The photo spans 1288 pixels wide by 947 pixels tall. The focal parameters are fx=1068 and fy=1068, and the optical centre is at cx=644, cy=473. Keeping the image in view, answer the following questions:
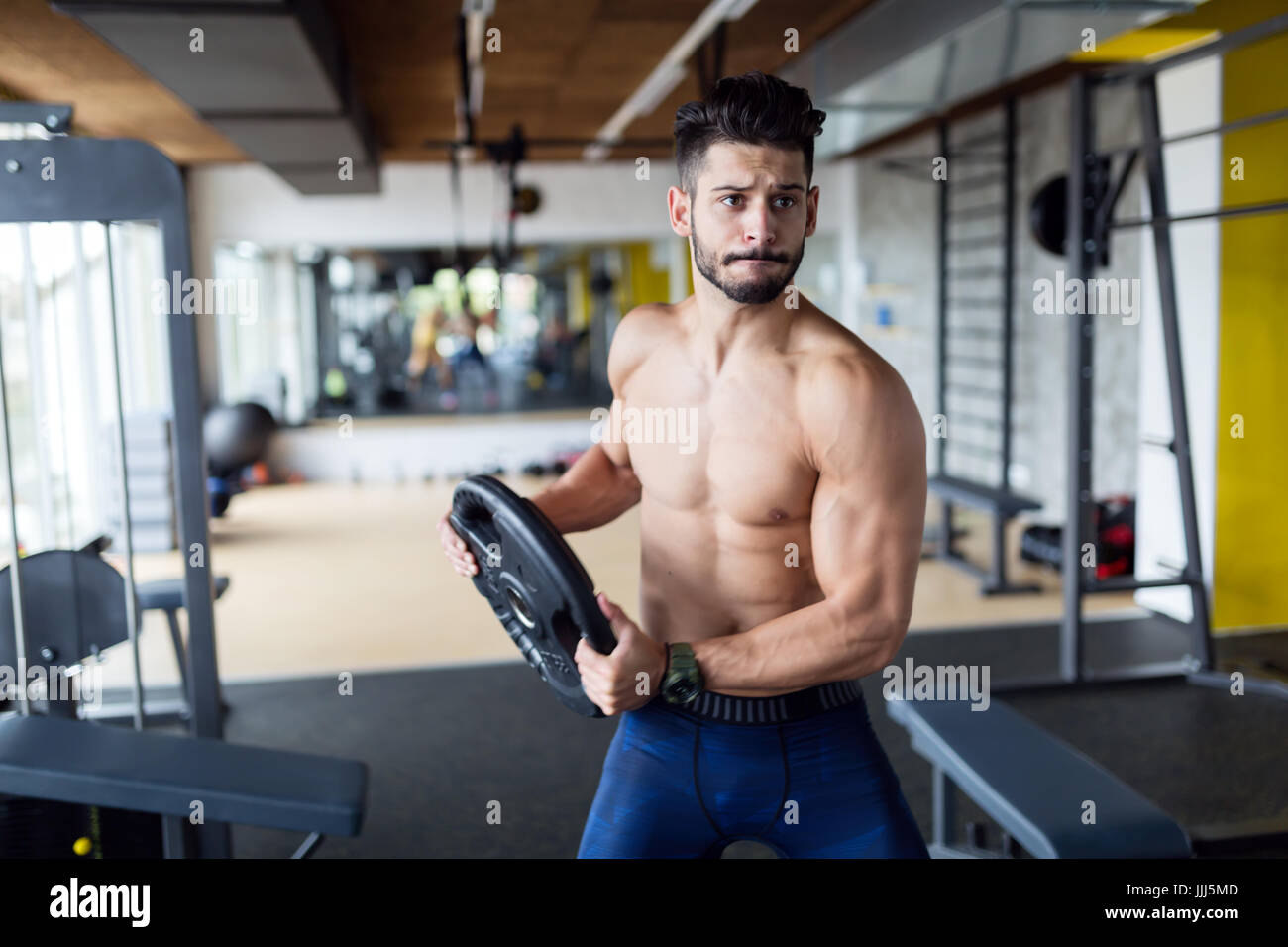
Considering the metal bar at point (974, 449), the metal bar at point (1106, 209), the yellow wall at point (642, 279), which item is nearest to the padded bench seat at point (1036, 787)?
the metal bar at point (1106, 209)

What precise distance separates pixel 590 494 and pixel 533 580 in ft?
1.38

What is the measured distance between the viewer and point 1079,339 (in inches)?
134

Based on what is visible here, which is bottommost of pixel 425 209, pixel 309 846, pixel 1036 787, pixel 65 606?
pixel 309 846

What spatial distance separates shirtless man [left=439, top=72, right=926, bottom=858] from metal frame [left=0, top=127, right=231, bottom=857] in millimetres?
730

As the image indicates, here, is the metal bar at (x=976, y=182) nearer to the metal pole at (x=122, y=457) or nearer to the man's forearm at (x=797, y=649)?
the metal pole at (x=122, y=457)

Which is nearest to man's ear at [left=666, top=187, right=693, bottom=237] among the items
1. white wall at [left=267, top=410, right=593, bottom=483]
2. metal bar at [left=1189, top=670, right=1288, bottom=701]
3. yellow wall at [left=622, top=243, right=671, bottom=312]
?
metal bar at [left=1189, top=670, right=1288, bottom=701]

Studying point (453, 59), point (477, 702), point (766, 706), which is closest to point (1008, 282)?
point (453, 59)

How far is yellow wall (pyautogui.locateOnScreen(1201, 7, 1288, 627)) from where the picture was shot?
4.08 m

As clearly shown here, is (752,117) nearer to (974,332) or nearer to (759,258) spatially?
(759,258)

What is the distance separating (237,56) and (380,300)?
18.8 feet

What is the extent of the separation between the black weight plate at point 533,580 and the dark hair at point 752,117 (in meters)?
0.44

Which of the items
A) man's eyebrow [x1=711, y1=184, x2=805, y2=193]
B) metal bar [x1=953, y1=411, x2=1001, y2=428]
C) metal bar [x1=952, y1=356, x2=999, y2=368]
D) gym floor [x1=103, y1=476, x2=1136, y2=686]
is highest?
man's eyebrow [x1=711, y1=184, x2=805, y2=193]

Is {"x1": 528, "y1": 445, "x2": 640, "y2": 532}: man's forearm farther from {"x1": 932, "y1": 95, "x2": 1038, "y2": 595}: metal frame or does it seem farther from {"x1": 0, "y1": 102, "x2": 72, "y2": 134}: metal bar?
{"x1": 932, "y1": 95, "x2": 1038, "y2": 595}: metal frame

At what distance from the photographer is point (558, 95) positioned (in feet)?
18.2
